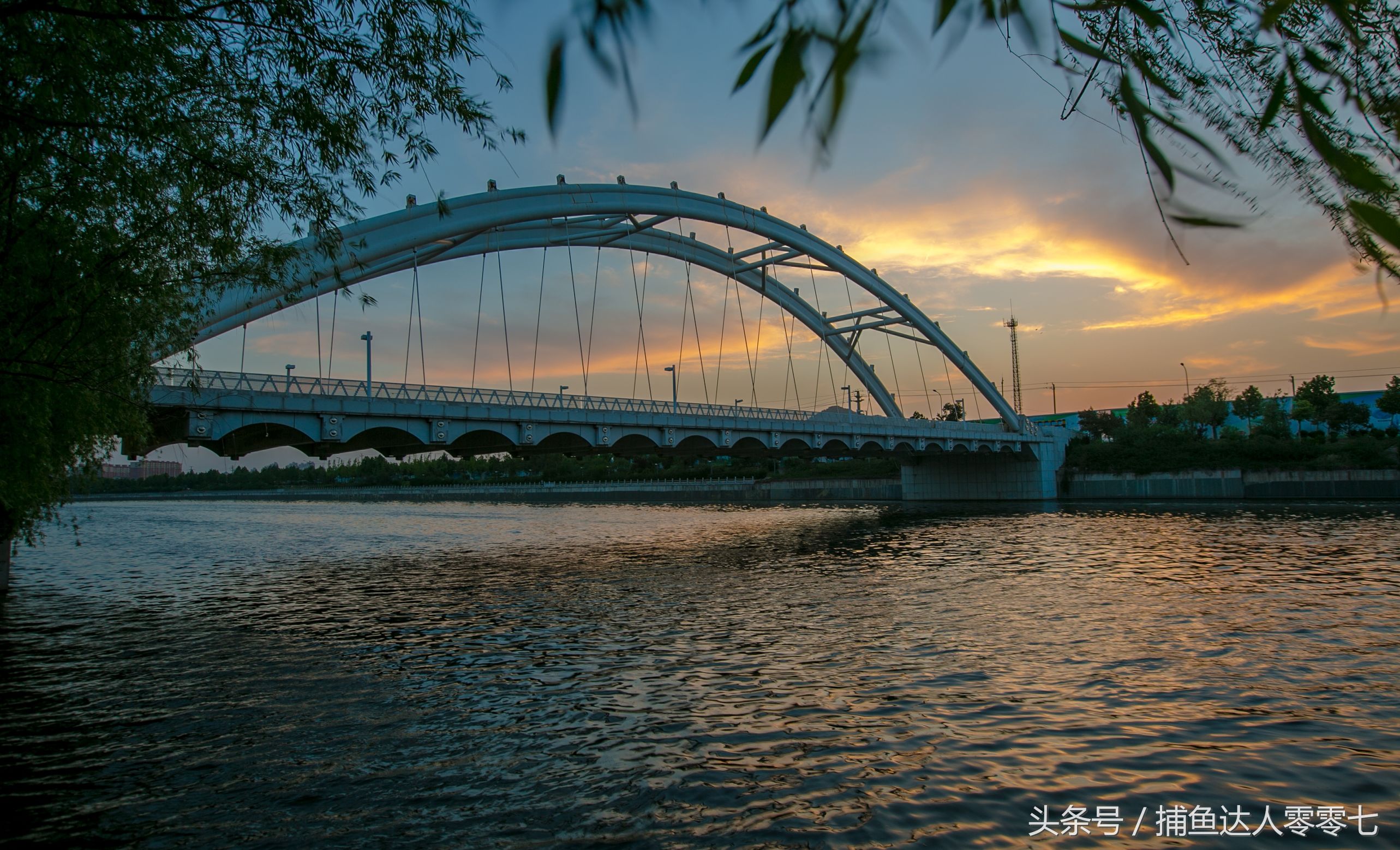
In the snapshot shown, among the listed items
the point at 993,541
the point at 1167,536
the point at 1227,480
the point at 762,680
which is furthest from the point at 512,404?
the point at 1227,480

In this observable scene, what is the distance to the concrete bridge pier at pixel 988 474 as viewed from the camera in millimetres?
64438

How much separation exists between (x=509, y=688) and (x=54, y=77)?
27.4 ft

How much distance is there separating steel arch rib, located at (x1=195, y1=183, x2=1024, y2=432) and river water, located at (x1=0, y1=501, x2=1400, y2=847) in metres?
5.94

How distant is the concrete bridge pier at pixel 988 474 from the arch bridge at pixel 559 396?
0.69ft

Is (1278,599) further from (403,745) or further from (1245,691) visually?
(403,745)

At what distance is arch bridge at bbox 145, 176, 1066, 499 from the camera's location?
24.6 meters

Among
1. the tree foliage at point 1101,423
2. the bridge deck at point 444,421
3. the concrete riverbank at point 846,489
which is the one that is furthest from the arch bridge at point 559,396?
the tree foliage at point 1101,423

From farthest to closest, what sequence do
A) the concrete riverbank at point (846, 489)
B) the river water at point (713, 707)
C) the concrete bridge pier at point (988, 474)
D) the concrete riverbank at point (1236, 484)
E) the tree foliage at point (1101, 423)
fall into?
the tree foliage at point (1101, 423) < the concrete bridge pier at point (988, 474) < the concrete riverbank at point (846, 489) < the concrete riverbank at point (1236, 484) < the river water at point (713, 707)

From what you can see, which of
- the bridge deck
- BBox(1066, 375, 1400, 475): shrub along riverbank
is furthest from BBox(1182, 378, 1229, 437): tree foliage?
the bridge deck

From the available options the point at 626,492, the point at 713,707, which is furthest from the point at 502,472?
the point at 713,707

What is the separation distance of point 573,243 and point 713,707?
3709 centimetres

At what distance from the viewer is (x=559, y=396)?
32562 mm

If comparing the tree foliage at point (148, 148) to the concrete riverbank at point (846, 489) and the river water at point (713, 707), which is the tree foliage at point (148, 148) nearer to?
the river water at point (713, 707)

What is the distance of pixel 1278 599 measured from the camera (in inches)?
634
